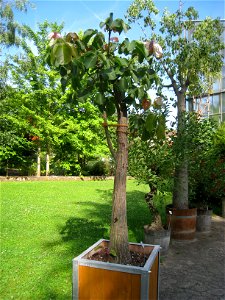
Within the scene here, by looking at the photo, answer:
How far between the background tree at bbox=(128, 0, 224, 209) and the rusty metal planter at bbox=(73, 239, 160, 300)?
11.4 ft

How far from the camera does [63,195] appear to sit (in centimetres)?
1095

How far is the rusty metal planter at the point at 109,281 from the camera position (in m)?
2.24

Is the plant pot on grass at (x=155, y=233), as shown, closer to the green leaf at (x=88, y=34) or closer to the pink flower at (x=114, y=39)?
the pink flower at (x=114, y=39)

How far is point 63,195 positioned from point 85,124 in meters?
7.36

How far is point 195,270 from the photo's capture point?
4.20m

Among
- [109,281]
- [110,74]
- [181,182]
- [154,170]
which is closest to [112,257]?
[109,281]

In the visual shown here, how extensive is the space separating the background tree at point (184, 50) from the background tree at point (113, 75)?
316cm

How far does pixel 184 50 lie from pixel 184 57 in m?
0.13

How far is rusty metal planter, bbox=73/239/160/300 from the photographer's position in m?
2.24

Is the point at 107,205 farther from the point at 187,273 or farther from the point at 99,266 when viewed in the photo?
the point at 99,266

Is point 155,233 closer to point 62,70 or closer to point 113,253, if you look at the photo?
point 113,253

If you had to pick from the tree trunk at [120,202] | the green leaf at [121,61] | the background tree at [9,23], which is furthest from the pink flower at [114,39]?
the background tree at [9,23]

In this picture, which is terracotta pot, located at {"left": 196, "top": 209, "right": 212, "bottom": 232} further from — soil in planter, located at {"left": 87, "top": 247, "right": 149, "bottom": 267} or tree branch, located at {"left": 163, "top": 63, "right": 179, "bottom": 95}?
soil in planter, located at {"left": 87, "top": 247, "right": 149, "bottom": 267}

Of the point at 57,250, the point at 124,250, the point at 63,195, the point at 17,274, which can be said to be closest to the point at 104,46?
the point at 124,250
